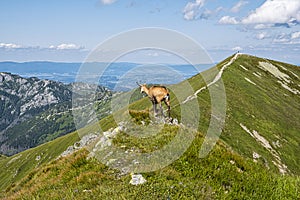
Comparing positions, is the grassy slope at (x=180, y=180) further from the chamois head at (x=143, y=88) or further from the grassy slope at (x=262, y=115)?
the grassy slope at (x=262, y=115)

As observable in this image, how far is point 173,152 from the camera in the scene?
11641 millimetres

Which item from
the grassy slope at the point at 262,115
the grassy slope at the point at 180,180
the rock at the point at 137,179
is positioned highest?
the rock at the point at 137,179

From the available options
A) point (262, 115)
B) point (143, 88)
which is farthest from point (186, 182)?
point (262, 115)

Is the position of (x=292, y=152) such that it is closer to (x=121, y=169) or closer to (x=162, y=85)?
(x=162, y=85)

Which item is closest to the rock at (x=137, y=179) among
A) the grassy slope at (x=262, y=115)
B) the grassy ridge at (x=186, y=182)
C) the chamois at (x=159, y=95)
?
the grassy ridge at (x=186, y=182)

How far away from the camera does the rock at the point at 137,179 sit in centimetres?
980

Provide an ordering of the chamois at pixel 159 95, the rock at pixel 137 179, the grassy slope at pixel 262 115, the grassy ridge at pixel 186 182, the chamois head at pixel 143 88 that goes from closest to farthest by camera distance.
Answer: the grassy ridge at pixel 186 182, the rock at pixel 137 179, the chamois at pixel 159 95, the chamois head at pixel 143 88, the grassy slope at pixel 262 115

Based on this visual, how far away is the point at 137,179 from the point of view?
995cm

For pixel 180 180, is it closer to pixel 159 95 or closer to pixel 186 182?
pixel 186 182

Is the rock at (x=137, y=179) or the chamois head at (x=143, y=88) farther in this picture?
the chamois head at (x=143, y=88)

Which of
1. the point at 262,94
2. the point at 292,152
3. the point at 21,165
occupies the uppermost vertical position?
the point at 262,94

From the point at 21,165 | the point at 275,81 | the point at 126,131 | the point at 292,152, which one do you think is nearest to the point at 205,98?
the point at 292,152

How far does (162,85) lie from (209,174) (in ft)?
27.6

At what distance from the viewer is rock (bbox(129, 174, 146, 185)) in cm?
980
